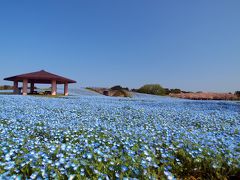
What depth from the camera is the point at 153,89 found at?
4028 cm

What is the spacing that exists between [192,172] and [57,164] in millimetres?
2025

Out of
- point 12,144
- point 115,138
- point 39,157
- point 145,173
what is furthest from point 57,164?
point 115,138

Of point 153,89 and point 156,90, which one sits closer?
point 156,90

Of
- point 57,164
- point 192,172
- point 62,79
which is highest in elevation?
point 62,79

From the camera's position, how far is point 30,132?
6008 mm

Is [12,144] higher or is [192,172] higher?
[12,144]

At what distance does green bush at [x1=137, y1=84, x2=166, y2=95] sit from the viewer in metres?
39.3

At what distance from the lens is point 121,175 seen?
3.31m

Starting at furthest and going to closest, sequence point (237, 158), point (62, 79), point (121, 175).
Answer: point (62, 79)
point (237, 158)
point (121, 175)

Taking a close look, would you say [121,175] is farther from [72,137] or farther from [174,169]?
[72,137]

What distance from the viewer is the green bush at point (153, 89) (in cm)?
3934

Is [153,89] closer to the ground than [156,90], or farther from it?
farther from it

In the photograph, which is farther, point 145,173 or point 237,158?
point 237,158

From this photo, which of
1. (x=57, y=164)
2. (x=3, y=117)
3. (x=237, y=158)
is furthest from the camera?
(x=3, y=117)
